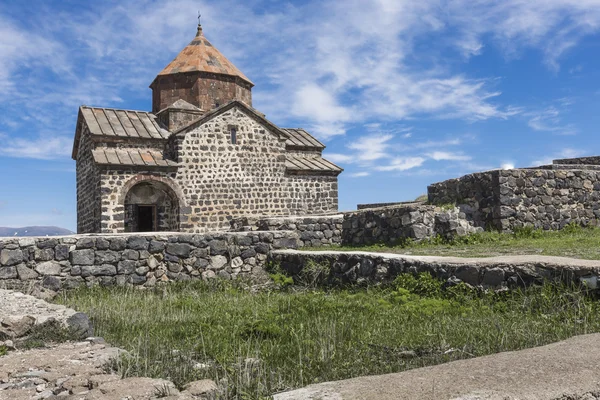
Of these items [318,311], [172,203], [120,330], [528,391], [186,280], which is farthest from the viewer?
[172,203]

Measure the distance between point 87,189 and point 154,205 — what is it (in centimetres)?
256

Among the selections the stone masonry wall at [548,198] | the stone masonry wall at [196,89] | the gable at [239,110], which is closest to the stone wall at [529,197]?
the stone masonry wall at [548,198]

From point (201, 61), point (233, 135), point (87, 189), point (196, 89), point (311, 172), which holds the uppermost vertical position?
point (201, 61)

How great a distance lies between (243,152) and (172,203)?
302cm

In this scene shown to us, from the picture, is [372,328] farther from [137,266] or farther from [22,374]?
[137,266]

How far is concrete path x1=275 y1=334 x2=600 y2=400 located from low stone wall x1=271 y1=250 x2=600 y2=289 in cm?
247

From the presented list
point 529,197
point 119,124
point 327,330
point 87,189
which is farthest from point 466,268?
point 87,189

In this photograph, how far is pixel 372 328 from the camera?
5.14 metres

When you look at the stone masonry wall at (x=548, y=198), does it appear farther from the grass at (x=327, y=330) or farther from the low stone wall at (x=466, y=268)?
the grass at (x=327, y=330)

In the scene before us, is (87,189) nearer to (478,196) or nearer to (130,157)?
(130,157)

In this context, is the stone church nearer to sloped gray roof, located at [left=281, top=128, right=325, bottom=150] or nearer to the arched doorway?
the arched doorway

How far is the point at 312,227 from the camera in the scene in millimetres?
12656

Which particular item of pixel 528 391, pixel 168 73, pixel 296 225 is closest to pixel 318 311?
pixel 528 391

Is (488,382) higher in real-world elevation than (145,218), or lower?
lower
